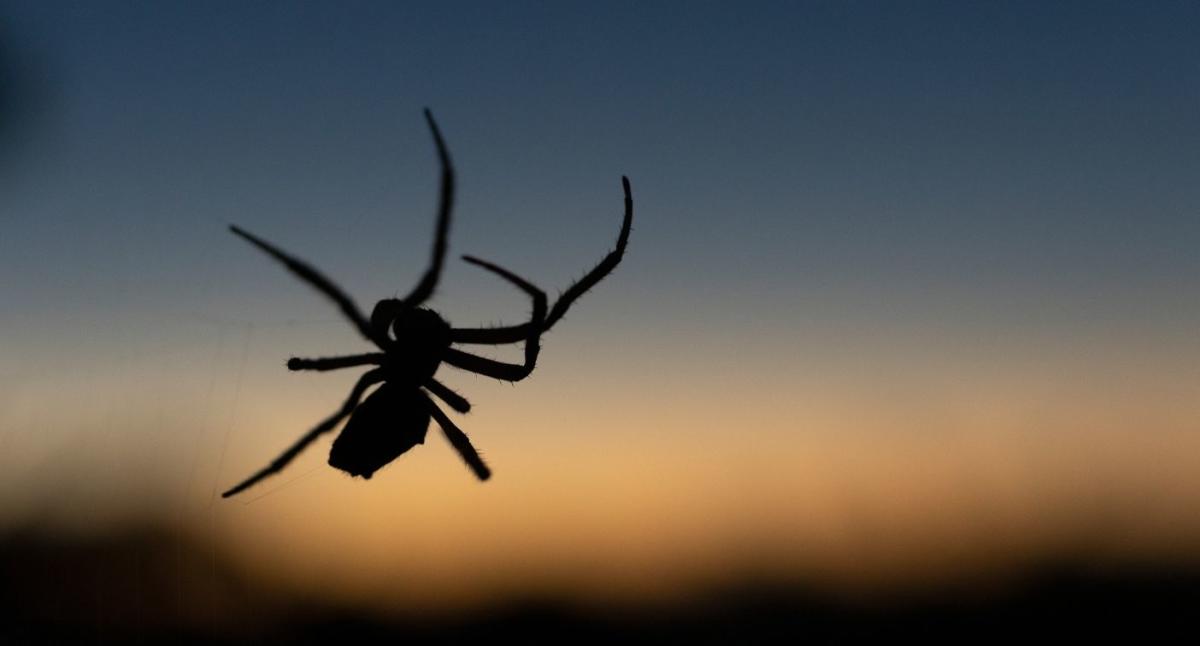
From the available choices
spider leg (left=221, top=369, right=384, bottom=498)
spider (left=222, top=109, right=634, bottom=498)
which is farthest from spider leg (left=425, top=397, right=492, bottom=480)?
spider leg (left=221, top=369, right=384, bottom=498)

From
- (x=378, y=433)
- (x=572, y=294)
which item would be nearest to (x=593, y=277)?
(x=572, y=294)

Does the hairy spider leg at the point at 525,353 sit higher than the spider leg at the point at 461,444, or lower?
higher

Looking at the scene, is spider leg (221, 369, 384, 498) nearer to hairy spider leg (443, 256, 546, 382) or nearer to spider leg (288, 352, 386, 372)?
spider leg (288, 352, 386, 372)

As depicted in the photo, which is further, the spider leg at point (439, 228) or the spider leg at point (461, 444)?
the spider leg at point (461, 444)

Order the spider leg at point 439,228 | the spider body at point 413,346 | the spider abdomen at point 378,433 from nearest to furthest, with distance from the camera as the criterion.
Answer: the spider leg at point 439,228 < the spider abdomen at point 378,433 < the spider body at point 413,346

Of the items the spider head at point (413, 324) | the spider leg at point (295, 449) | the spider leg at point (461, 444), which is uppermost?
the spider head at point (413, 324)

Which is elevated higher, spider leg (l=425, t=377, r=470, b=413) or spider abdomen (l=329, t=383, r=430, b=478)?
spider leg (l=425, t=377, r=470, b=413)

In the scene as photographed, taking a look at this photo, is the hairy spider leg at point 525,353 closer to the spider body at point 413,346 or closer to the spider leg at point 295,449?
the spider body at point 413,346

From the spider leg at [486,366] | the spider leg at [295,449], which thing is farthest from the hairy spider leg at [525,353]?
the spider leg at [295,449]
